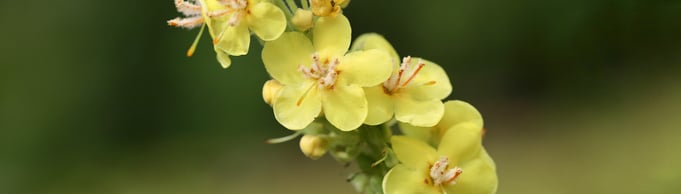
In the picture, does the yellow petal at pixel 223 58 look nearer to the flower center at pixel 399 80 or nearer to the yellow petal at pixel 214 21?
the yellow petal at pixel 214 21

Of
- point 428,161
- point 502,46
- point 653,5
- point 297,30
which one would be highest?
point 297,30

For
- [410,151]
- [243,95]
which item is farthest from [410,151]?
[243,95]

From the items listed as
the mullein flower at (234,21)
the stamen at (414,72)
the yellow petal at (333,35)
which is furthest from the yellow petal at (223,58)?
the stamen at (414,72)

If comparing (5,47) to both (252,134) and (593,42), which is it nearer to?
(252,134)

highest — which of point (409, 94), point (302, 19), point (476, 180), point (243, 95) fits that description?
point (302, 19)

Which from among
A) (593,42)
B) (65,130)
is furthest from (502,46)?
(65,130)

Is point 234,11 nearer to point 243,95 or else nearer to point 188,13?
point 188,13
